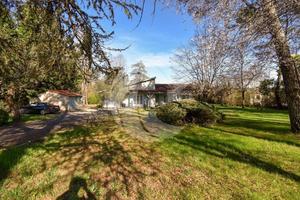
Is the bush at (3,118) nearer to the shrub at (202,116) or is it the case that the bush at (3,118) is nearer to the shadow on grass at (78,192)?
the shrub at (202,116)

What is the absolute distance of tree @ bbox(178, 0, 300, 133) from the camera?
5.09 metres

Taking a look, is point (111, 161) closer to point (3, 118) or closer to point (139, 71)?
point (3, 118)

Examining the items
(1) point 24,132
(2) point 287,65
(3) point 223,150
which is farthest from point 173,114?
(1) point 24,132

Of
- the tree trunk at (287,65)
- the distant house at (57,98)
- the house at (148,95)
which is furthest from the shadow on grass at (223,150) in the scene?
the distant house at (57,98)

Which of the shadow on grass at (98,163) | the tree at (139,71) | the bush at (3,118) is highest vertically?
the tree at (139,71)

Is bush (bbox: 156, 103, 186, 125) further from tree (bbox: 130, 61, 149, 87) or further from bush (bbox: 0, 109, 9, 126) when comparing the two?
tree (bbox: 130, 61, 149, 87)

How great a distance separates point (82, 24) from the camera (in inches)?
155

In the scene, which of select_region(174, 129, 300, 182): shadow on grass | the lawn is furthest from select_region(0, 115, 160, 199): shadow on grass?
select_region(174, 129, 300, 182): shadow on grass

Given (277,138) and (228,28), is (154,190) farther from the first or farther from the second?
(277,138)

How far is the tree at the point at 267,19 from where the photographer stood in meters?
5.09

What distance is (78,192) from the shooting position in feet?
14.9

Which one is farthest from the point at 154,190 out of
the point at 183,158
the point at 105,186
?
the point at 183,158

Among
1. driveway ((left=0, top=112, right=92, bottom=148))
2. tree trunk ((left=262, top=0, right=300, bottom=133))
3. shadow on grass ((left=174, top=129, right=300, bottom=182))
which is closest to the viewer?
shadow on grass ((left=174, top=129, right=300, bottom=182))

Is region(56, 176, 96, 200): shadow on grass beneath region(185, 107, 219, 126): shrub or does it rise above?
beneath
